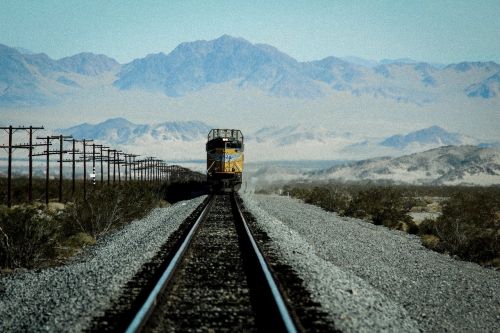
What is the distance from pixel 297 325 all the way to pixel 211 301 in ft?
6.16

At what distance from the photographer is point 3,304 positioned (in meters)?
9.40

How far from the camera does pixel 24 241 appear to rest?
13.6 metres

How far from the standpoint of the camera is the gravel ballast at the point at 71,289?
321 inches

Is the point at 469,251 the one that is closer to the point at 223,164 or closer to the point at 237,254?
the point at 237,254

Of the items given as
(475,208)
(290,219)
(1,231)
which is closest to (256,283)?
(1,231)

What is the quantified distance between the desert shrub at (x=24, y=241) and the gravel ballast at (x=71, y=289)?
2.40 feet

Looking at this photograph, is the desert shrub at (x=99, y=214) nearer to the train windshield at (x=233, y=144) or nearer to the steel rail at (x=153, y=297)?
the steel rail at (x=153, y=297)

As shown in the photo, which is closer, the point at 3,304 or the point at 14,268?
the point at 3,304

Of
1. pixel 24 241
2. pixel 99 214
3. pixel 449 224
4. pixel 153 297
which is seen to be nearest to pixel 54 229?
pixel 24 241

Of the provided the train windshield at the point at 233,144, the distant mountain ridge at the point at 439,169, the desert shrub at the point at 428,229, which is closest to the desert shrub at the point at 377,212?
the desert shrub at the point at 428,229

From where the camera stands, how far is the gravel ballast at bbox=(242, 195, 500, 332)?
29.1 feet

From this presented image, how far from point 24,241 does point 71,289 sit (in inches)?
154

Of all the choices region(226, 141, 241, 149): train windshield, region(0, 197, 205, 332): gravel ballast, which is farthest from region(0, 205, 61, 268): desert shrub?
region(226, 141, 241, 149): train windshield

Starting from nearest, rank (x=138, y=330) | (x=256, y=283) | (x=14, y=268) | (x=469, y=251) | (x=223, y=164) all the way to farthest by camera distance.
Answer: (x=138, y=330) → (x=256, y=283) → (x=14, y=268) → (x=469, y=251) → (x=223, y=164)
